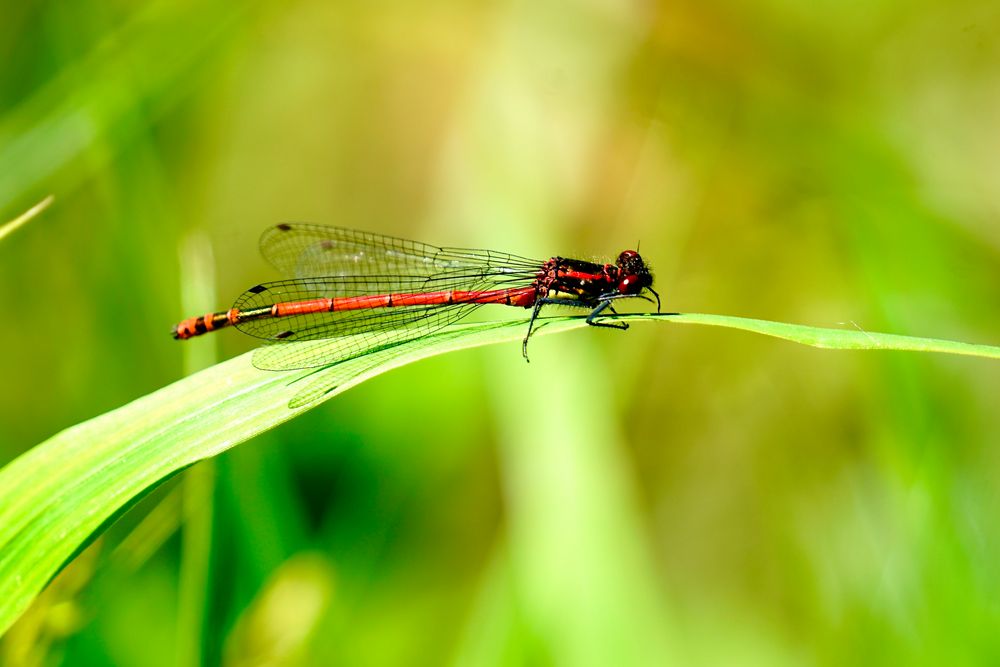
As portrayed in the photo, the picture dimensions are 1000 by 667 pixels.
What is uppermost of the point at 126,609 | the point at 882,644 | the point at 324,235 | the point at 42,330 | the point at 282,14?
the point at 282,14

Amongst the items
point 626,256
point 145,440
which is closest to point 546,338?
point 626,256

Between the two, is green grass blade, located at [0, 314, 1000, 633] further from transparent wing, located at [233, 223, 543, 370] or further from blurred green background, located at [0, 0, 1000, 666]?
transparent wing, located at [233, 223, 543, 370]

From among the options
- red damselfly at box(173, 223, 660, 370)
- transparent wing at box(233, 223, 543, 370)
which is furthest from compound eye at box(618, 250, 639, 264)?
transparent wing at box(233, 223, 543, 370)

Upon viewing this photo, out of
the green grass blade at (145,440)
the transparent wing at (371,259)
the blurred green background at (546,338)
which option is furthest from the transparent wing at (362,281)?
the green grass blade at (145,440)

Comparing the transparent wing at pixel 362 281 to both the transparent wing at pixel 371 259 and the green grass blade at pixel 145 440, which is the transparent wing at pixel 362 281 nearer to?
the transparent wing at pixel 371 259

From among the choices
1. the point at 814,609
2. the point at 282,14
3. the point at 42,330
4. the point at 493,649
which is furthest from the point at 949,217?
the point at 282,14

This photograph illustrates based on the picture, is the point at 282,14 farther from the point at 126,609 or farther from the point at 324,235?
the point at 126,609

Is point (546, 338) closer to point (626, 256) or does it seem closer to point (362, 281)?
point (626, 256)
